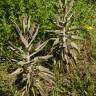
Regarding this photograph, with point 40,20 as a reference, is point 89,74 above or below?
below

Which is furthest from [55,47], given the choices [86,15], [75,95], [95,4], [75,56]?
[95,4]

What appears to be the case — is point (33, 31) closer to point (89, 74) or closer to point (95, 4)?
point (89, 74)

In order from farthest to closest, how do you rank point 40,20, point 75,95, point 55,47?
point 40,20 → point 55,47 → point 75,95

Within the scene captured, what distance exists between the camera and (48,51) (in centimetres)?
616

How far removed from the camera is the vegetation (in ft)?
15.9

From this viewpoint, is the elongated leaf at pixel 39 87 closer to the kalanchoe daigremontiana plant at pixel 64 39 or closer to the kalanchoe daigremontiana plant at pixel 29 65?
the kalanchoe daigremontiana plant at pixel 29 65

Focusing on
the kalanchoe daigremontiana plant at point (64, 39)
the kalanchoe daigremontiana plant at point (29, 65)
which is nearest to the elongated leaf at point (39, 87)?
the kalanchoe daigremontiana plant at point (29, 65)

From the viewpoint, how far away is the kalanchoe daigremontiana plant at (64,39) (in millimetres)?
5480

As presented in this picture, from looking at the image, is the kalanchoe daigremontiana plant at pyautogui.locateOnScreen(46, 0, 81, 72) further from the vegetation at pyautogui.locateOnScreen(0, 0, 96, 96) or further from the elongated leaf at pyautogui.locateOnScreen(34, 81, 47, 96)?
the elongated leaf at pyautogui.locateOnScreen(34, 81, 47, 96)

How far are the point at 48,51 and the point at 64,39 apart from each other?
25.6 inches

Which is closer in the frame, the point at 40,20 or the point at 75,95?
the point at 75,95

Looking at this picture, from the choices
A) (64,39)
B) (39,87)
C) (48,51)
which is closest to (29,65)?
(39,87)

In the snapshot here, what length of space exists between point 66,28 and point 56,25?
152mm

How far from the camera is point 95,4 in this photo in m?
7.28
